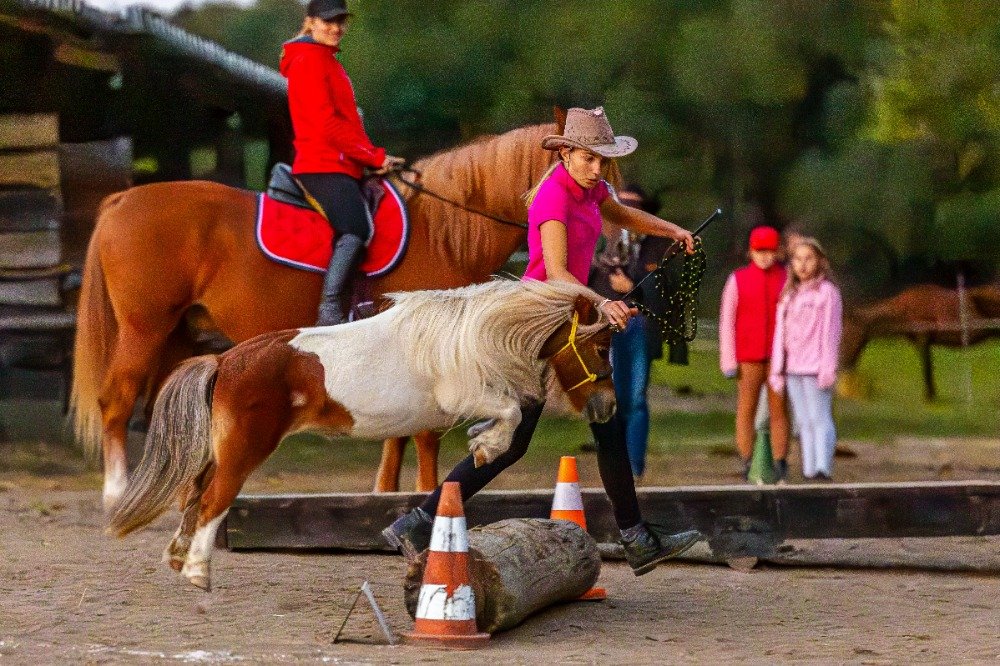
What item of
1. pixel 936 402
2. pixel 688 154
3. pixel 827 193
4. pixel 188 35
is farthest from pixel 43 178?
pixel 936 402

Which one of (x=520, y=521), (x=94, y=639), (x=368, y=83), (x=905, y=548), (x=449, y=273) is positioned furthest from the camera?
(x=368, y=83)

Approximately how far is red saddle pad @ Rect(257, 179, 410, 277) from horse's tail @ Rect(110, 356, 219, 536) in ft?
9.26

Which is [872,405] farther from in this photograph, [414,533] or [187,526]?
[187,526]

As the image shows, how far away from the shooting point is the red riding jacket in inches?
365

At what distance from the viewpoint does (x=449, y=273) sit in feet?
31.7

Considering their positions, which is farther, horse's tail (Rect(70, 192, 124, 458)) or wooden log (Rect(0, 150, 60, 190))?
wooden log (Rect(0, 150, 60, 190))

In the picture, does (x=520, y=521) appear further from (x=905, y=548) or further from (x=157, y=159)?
(x=157, y=159)

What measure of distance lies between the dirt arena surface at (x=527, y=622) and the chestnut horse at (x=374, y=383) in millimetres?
447

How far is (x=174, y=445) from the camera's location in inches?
259

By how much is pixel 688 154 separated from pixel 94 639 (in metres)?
8.31

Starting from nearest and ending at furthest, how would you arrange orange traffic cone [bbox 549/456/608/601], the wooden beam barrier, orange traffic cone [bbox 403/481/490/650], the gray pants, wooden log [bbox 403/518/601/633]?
orange traffic cone [bbox 403/481/490/650] → wooden log [bbox 403/518/601/633] → orange traffic cone [bbox 549/456/608/601] → the wooden beam barrier → the gray pants

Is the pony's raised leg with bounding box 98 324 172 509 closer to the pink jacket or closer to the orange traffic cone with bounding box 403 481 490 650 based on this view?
the pink jacket

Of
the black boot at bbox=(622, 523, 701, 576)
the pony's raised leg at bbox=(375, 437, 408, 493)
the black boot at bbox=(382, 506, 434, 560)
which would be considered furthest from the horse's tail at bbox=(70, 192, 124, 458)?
the black boot at bbox=(622, 523, 701, 576)

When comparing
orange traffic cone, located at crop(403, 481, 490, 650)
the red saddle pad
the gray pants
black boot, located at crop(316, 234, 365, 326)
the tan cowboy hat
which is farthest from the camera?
the gray pants
